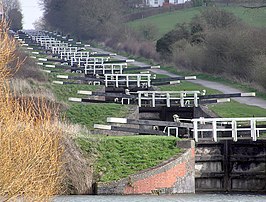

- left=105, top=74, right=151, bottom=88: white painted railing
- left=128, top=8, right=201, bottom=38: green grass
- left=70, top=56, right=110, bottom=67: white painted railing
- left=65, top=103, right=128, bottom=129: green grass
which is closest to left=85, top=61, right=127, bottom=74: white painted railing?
left=70, top=56, right=110, bottom=67: white painted railing

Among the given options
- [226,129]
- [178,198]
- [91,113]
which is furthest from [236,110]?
[178,198]

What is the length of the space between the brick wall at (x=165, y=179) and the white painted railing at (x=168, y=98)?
45.3 feet

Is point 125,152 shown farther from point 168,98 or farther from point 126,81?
point 126,81

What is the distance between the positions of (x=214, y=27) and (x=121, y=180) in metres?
41.5

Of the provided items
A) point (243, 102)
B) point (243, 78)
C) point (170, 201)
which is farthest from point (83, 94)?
point (170, 201)

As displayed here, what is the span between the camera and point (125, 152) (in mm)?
34375

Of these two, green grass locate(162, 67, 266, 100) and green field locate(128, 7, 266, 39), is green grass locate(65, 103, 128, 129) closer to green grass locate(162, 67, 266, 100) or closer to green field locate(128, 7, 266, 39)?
green grass locate(162, 67, 266, 100)

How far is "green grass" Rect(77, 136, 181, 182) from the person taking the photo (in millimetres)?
33000

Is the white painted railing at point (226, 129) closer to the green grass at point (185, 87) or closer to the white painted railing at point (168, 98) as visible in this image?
the white painted railing at point (168, 98)

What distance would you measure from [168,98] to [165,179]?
16.2 m

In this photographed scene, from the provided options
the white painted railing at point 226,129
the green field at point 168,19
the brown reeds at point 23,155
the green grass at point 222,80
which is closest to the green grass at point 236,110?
the white painted railing at point 226,129

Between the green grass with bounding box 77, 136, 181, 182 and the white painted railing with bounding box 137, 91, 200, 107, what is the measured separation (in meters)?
13.6

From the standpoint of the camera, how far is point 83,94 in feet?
168

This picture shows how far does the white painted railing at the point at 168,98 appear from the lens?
162 ft
